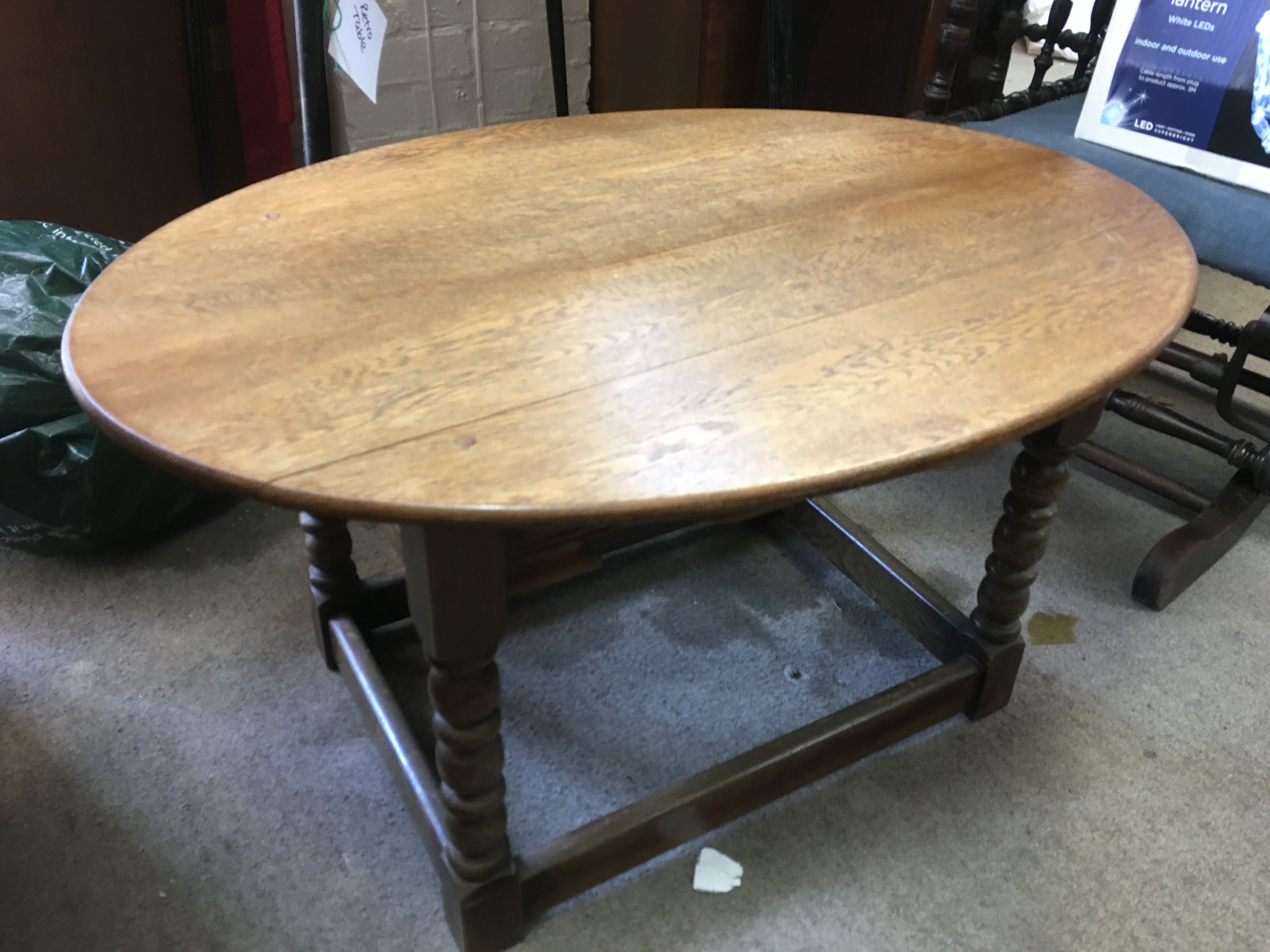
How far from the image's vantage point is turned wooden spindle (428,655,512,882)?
858 millimetres

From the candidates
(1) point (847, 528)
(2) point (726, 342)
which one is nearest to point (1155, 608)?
(1) point (847, 528)

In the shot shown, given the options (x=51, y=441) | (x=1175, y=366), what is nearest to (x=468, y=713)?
(x=51, y=441)

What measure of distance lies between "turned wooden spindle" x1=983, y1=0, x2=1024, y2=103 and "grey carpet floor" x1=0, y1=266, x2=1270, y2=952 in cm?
91

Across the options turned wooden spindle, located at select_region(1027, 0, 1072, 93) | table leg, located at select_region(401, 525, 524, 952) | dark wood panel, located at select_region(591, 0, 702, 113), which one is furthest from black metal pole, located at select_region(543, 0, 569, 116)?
table leg, located at select_region(401, 525, 524, 952)

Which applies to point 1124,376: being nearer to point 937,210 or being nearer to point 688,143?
point 937,210

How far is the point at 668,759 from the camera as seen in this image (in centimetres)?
125

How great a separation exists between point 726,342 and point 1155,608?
3.33 ft

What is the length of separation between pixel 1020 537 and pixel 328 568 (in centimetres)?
85

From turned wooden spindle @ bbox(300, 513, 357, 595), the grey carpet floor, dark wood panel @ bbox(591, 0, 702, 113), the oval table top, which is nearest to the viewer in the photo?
the oval table top

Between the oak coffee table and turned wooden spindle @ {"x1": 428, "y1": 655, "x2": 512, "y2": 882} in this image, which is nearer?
the oak coffee table

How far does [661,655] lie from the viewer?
1.40 metres

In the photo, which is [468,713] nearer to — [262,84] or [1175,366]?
[1175,366]

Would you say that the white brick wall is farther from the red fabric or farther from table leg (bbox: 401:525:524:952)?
table leg (bbox: 401:525:524:952)

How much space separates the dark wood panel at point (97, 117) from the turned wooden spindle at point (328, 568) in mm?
996
